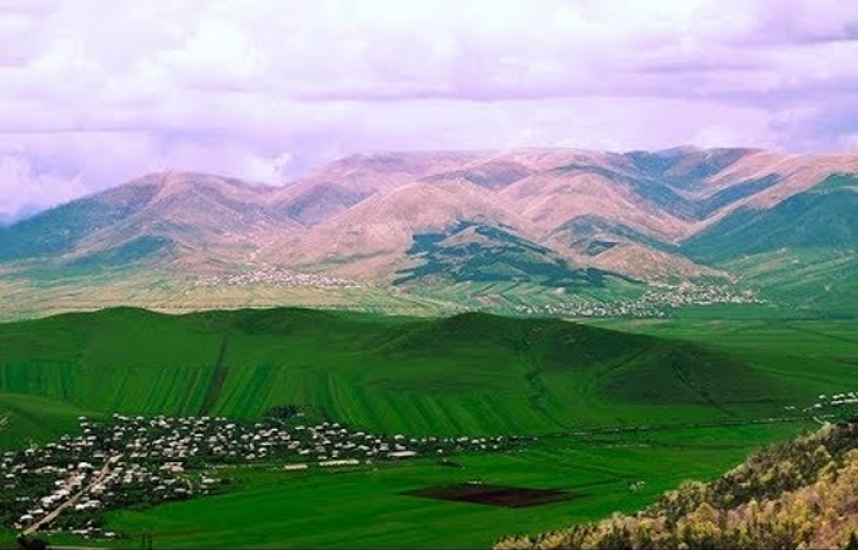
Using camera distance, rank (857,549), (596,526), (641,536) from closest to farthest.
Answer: (857,549) < (641,536) < (596,526)

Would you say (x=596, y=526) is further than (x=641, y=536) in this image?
Yes

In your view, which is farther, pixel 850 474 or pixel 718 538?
pixel 850 474

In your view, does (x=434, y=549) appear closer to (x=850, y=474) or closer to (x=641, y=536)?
(x=641, y=536)

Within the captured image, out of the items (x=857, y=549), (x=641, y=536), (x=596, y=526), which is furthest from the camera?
(x=596, y=526)

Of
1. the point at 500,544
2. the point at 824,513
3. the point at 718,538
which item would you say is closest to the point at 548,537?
the point at 500,544

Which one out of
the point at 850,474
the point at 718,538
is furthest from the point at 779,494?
the point at 718,538

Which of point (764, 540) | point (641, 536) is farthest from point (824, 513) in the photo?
point (641, 536)

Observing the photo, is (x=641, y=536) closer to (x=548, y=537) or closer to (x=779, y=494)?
(x=548, y=537)

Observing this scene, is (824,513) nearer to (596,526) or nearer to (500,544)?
(596,526)
